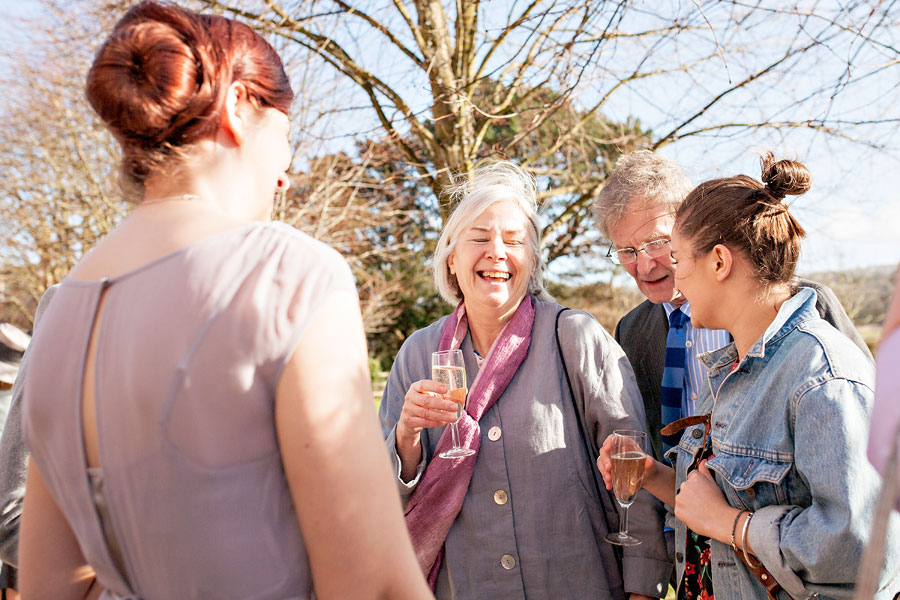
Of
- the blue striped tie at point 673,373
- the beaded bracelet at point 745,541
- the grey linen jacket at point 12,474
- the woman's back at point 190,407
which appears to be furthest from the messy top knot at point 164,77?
the blue striped tie at point 673,373

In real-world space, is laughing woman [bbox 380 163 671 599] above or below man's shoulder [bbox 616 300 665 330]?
below

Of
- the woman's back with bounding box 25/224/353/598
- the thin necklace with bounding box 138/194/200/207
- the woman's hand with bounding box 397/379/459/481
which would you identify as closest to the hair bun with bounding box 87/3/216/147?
the thin necklace with bounding box 138/194/200/207

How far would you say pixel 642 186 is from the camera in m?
3.23

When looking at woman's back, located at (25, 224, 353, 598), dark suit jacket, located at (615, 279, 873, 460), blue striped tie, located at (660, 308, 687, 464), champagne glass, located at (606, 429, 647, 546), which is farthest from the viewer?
dark suit jacket, located at (615, 279, 873, 460)

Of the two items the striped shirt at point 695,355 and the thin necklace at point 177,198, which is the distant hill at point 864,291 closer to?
the striped shirt at point 695,355

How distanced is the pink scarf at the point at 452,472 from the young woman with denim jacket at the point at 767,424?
1.74 feet

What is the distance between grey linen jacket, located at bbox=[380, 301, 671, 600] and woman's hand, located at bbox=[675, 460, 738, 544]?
0.43 meters

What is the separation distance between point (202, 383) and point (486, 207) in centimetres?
210

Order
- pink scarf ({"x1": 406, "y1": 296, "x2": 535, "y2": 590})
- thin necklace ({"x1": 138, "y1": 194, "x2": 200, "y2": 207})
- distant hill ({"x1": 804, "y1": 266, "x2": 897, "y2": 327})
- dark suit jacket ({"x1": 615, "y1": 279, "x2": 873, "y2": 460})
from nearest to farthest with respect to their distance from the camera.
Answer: thin necklace ({"x1": 138, "y1": 194, "x2": 200, "y2": 207}) < pink scarf ({"x1": 406, "y1": 296, "x2": 535, "y2": 590}) < dark suit jacket ({"x1": 615, "y1": 279, "x2": 873, "y2": 460}) < distant hill ({"x1": 804, "y1": 266, "x2": 897, "y2": 327})

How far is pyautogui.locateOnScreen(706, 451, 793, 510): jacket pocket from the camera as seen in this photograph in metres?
2.00

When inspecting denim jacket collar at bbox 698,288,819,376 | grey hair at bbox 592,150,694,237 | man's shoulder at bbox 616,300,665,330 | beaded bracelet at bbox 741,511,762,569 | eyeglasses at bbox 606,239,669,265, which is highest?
grey hair at bbox 592,150,694,237

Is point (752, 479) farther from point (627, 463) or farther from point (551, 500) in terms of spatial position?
point (551, 500)

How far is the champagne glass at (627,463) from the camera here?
234 centimetres

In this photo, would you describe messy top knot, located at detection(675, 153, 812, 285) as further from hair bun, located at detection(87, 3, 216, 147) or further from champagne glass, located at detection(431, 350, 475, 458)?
hair bun, located at detection(87, 3, 216, 147)
